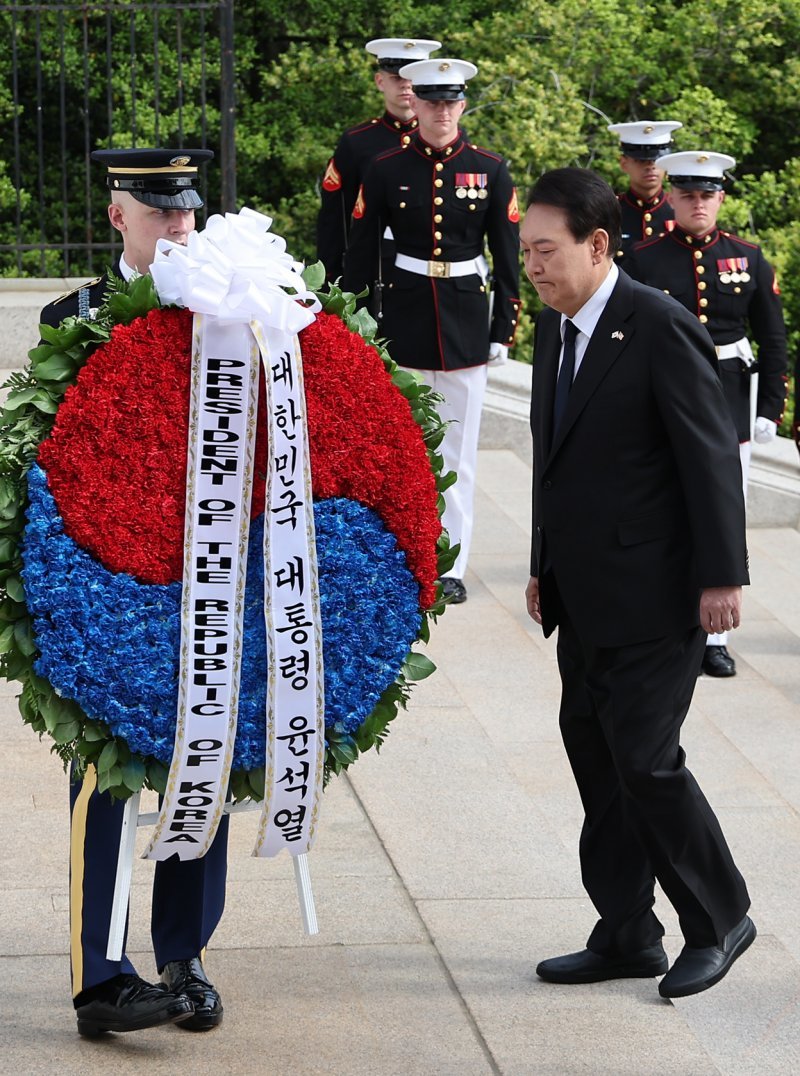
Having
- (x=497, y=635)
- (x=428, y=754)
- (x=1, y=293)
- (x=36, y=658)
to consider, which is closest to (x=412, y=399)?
(x=36, y=658)

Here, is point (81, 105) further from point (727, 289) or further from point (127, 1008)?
point (127, 1008)

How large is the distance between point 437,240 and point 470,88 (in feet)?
27.3

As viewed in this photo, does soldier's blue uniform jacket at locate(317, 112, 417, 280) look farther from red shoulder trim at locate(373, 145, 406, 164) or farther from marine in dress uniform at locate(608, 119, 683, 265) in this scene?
marine in dress uniform at locate(608, 119, 683, 265)

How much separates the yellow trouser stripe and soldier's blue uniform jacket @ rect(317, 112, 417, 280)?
16.1 feet

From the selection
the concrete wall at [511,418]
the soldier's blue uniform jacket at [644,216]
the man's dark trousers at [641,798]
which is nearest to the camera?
the man's dark trousers at [641,798]

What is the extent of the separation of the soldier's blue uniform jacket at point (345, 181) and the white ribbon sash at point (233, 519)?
4786 millimetres

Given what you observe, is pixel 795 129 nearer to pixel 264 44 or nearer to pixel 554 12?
pixel 554 12

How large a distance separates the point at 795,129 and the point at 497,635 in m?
12.4

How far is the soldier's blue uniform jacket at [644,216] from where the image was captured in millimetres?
8008

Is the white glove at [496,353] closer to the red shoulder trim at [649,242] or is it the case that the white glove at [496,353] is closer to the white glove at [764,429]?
the red shoulder trim at [649,242]

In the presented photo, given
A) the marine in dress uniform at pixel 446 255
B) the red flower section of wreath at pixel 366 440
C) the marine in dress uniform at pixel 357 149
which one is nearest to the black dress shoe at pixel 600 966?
the red flower section of wreath at pixel 366 440

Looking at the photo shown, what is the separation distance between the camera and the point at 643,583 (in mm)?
3855

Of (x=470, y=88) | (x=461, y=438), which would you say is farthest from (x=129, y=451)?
(x=470, y=88)

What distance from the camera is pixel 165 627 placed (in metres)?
3.45
